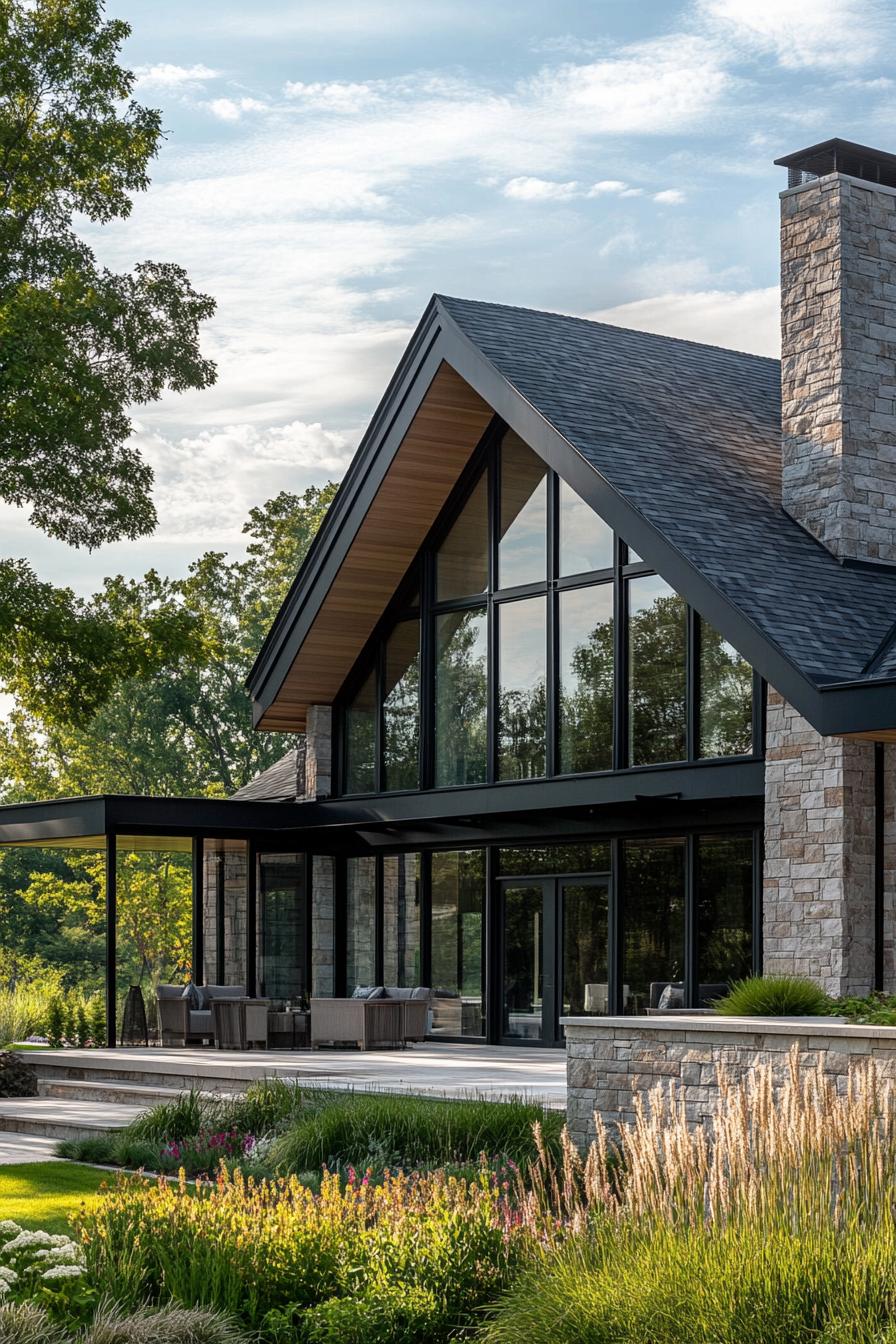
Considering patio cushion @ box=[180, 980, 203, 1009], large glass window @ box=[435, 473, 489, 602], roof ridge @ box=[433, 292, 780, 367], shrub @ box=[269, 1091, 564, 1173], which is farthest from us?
patio cushion @ box=[180, 980, 203, 1009]

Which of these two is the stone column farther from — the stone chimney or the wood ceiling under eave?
the wood ceiling under eave

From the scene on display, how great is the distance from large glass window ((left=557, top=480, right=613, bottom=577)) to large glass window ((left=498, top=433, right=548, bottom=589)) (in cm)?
29

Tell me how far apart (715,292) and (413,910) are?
42.3 feet

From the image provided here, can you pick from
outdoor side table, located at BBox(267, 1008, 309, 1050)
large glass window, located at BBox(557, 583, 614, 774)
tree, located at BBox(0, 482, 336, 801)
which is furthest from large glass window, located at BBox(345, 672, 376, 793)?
tree, located at BBox(0, 482, 336, 801)

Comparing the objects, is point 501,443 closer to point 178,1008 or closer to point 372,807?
point 372,807

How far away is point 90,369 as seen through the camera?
1791 cm

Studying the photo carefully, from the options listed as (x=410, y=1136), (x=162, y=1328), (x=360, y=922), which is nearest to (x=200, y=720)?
(x=360, y=922)

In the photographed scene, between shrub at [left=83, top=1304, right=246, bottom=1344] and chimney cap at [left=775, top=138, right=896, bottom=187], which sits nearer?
shrub at [left=83, top=1304, right=246, bottom=1344]

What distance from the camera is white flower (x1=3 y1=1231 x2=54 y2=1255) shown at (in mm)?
6215

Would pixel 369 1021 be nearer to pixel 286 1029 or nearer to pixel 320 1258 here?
pixel 286 1029

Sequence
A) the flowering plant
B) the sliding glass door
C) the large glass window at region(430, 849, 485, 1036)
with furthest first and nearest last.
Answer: the large glass window at region(430, 849, 485, 1036)
the sliding glass door
the flowering plant

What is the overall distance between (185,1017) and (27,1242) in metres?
14.0

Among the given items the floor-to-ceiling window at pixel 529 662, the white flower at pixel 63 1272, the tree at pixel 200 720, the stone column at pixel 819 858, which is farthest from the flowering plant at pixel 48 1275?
the tree at pixel 200 720

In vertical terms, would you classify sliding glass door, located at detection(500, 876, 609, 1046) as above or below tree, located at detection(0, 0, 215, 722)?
below
